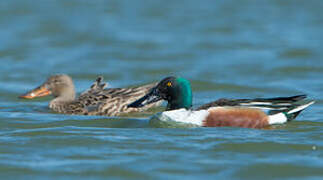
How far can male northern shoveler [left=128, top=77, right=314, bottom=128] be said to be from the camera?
1049 cm

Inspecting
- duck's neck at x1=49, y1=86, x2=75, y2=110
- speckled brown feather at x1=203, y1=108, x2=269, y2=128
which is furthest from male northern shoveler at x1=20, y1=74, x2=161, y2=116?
speckled brown feather at x1=203, y1=108, x2=269, y2=128

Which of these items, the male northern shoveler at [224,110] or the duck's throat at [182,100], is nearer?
the male northern shoveler at [224,110]

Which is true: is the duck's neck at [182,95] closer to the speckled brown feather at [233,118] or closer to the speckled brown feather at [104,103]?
the speckled brown feather at [233,118]

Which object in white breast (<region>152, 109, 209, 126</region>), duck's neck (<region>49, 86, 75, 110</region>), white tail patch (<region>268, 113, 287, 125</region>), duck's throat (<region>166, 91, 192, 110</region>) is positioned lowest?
white tail patch (<region>268, 113, 287, 125</region>)

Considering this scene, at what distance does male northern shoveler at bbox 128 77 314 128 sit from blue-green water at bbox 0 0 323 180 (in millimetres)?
262

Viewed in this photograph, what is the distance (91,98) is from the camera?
1271cm

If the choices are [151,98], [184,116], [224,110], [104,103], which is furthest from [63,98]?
[224,110]

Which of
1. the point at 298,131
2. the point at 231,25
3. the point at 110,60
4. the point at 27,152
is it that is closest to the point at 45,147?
the point at 27,152

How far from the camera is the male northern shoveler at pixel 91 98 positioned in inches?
492

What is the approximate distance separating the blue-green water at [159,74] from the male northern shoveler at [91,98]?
280 mm

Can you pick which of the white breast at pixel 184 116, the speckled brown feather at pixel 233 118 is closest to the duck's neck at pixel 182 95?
the white breast at pixel 184 116

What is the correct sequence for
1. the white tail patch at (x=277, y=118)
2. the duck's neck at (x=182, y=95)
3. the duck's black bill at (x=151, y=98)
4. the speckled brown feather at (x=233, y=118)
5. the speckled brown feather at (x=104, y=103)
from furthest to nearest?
the speckled brown feather at (x=104, y=103) < the duck's black bill at (x=151, y=98) < the duck's neck at (x=182, y=95) < the white tail patch at (x=277, y=118) < the speckled brown feather at (x=233, y=118)

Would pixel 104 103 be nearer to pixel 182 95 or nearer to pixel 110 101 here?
pixel 110 101

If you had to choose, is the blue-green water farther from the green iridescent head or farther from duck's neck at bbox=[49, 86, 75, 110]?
the green iridescent head
